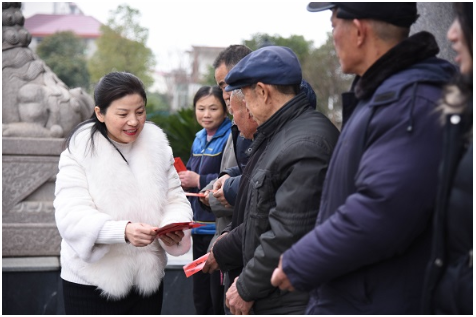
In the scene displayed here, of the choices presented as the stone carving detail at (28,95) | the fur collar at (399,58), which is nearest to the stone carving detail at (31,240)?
the stone carving detail at (28,95)

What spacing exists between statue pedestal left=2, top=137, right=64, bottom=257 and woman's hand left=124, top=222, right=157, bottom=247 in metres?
3.60

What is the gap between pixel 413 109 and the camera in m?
2.29

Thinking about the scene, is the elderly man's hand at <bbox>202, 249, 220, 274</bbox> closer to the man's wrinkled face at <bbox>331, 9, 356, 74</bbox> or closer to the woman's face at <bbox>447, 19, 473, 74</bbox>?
the man's wrinkled face at <bbox>331, 9, 356, 74</bbox>

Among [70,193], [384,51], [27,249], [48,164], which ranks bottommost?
[27,249]

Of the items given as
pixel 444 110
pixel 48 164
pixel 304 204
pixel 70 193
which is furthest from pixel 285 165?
pixel 48 164

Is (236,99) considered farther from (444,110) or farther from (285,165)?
(444,110)

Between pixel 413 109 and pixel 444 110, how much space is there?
0.18 metres

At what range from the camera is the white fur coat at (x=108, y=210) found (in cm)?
352

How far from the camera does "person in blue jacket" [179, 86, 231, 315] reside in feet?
16.6

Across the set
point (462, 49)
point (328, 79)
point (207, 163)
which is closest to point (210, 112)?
point (207, 163)

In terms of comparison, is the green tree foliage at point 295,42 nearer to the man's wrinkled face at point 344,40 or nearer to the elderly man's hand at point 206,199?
the elderly man's hand at point 206,199

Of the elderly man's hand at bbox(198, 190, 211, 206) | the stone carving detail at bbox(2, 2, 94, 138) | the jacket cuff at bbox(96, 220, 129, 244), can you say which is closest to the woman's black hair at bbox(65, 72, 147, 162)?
the jacket cuff at bbox(96, 220, 129, 244)

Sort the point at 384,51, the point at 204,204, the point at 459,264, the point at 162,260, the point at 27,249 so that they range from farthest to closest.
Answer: the point at 27,249
the point at 204,204
the point at 162,260
the point at 384,51
the point at 459,264

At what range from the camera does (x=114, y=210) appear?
11.8ft
